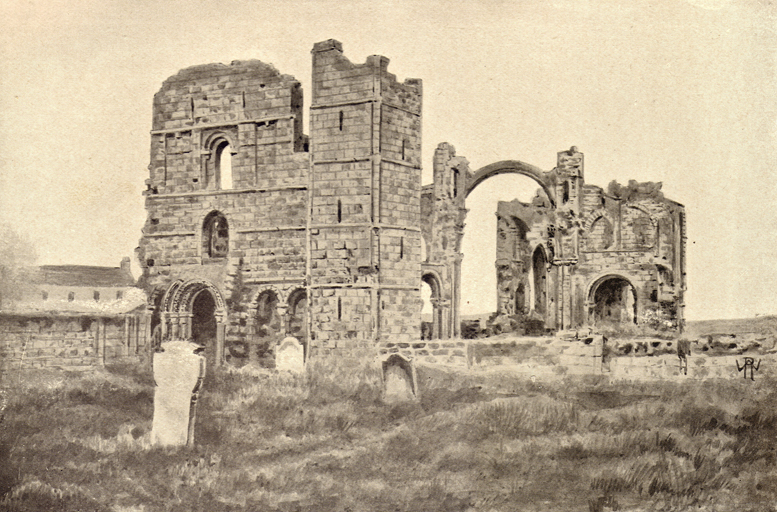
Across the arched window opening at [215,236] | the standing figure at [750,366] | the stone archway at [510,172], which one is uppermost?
the stone archway at [510,172]

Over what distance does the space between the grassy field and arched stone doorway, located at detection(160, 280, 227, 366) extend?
317 cm

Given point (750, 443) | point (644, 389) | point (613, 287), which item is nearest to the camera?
point (750, 443)

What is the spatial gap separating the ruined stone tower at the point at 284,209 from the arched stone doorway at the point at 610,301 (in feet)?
27.5

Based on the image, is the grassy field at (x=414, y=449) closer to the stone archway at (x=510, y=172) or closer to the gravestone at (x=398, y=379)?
the gravestone at (x=398, y=379)

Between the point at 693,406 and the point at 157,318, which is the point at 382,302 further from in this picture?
the point at 693,406

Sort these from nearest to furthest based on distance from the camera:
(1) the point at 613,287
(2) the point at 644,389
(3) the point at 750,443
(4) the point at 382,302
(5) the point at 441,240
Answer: (3) the point at 750,443, (2) the point at 644,389, (4) the point at 382,302, (5) the point at 441,240, (1) the point at 613,287

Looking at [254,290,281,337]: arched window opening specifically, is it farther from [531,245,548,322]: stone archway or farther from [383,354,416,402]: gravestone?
[531,245,548,322]: stone archway

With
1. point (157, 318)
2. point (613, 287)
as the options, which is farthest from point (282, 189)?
point (613, 287)

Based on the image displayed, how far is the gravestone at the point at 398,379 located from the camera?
1272cm

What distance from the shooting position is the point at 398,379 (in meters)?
12.9

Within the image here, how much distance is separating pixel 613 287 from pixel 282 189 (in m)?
11.6

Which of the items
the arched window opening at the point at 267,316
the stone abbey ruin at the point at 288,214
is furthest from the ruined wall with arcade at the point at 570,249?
the arched window opening at the point at 267,316

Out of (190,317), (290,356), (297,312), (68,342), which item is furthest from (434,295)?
(68,342)

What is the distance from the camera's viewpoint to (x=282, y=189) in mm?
15922
